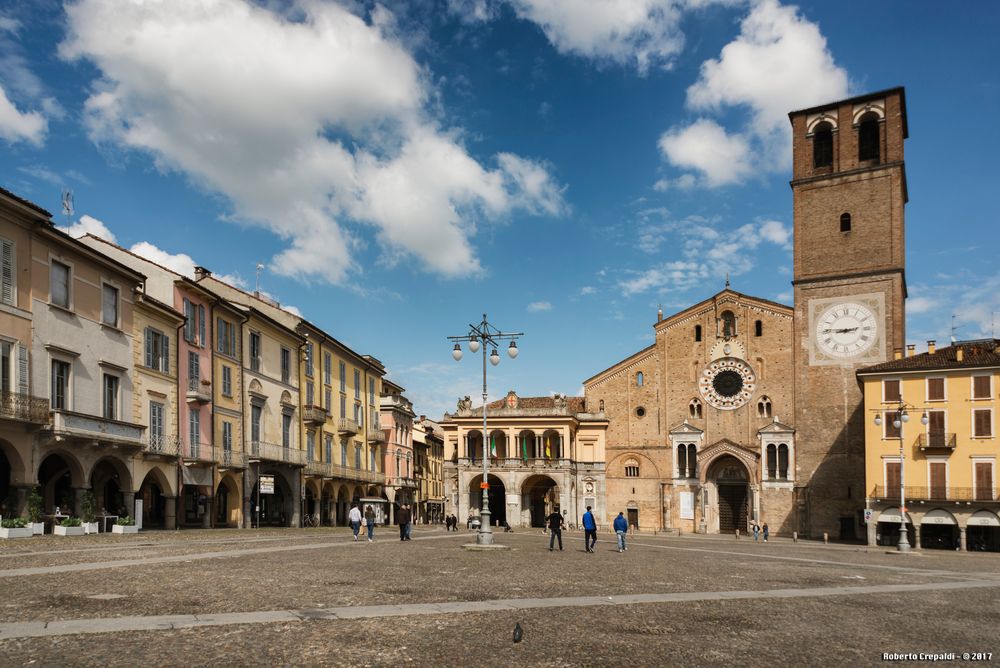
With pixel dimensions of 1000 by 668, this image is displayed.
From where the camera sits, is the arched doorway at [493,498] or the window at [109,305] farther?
the arched doorway at [493,498]

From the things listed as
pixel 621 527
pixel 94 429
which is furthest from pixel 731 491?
pixel 94 429

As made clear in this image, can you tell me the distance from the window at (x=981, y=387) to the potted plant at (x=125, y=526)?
139ft

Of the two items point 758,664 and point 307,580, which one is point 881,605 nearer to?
point 758,664

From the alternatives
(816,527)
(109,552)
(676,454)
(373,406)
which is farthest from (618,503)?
(109,552)

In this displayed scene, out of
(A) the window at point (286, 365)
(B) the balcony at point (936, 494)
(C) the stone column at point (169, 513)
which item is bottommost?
(B) the balcony at point (936, 494)

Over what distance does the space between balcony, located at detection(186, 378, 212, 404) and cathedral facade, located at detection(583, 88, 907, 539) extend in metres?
36.3

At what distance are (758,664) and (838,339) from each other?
175ft

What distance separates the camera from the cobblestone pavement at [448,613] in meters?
8.42

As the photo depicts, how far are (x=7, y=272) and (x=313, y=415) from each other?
2418 cm

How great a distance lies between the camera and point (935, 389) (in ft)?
153

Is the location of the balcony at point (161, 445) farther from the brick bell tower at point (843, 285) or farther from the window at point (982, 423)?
the brick bell tower at point (843, 285)

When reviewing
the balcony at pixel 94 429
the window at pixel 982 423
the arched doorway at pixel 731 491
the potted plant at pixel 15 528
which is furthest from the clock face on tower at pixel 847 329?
the potted plant at pixel 15 528

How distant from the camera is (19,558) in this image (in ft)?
56.5

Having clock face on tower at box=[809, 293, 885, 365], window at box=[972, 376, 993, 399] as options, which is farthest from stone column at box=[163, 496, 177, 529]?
clock face on tower at box=[809, 293, 885, 365]
